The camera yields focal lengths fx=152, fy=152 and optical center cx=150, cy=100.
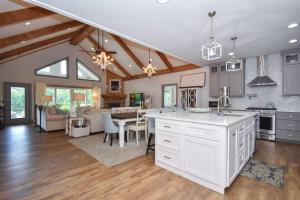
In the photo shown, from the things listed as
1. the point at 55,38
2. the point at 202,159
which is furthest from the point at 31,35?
the point at 202,159

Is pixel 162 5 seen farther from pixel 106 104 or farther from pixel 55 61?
pixel 106 104

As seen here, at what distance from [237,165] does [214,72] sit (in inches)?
175

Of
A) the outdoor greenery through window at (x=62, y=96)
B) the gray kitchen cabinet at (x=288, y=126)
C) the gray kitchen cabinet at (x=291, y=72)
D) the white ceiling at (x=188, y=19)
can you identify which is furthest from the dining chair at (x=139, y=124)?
the outdoor greenery through window at (x=62, y=96)

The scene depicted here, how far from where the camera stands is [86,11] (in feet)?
8.11

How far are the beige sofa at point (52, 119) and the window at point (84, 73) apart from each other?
416 centimetres

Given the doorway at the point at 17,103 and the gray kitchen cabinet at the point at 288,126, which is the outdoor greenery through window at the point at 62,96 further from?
the gray kitchen cabinet at the point at 288,126

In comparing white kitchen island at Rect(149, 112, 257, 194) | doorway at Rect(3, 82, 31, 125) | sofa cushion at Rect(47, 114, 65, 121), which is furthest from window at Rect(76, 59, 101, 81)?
white kitchen island at Rect(149, 112, 257, 194)

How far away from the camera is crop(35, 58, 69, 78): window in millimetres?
8230

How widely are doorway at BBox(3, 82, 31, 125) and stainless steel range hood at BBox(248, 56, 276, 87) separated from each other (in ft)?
33.0

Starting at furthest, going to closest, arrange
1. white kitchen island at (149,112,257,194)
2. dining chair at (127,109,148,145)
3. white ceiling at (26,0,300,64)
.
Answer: dining chair at (127,109,148,145) < white ceiling at (26,0,300,64) < white kitchen island at (149,112,257,194)

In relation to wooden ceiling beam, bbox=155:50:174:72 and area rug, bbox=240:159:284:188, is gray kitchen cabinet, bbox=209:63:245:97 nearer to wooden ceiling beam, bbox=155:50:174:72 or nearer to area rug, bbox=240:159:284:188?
wooden ceiling beam, bbox=155:50:174:72

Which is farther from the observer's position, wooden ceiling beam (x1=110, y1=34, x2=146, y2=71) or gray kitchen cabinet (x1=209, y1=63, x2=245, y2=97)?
wooden ceiling beam (x1=110, y1=34, x2=146, y2=71)

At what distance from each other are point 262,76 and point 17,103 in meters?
10.7

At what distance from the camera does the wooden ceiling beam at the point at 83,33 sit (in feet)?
22.4
